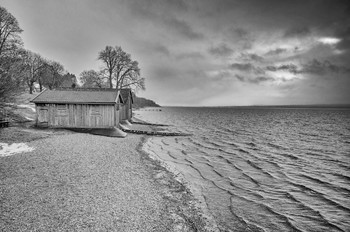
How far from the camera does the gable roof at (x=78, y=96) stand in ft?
76.6

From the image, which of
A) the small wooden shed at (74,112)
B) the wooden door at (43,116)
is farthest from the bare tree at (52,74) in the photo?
the wooden door at (43,116)

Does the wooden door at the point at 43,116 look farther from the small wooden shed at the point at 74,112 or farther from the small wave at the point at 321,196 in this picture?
the small wave at the point at 321,196

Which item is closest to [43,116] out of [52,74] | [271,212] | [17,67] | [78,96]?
[78,96]

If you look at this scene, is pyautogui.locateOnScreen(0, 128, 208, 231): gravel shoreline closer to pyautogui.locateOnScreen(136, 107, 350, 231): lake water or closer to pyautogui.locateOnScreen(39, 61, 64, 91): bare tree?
pyautogui.locateOnScreen(136, 107, 350, 231): lake water

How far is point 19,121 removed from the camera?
25.0 metres

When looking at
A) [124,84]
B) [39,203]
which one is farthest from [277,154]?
[124,84]

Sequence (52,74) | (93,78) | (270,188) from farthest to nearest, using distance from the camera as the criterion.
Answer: (52,74), (93,78), (270,188)

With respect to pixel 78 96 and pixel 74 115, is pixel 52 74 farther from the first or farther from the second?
pixel 74 115

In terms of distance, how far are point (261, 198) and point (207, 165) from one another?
5870 millimetres

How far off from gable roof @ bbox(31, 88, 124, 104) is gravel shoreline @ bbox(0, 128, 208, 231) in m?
11.3

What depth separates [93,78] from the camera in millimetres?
47594

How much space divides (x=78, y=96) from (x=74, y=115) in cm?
260

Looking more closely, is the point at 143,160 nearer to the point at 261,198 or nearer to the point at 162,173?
the point at 162,173

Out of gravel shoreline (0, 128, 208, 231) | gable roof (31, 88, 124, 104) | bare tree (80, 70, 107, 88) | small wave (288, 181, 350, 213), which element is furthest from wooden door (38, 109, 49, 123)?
small wave (288, 181, 350, 213)
